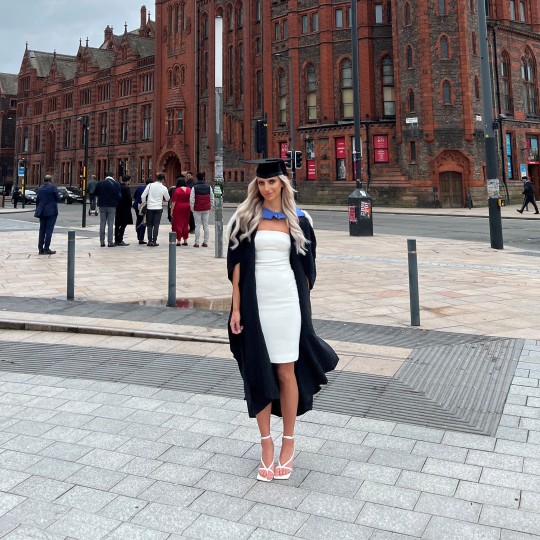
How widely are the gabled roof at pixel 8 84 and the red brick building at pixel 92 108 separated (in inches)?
354

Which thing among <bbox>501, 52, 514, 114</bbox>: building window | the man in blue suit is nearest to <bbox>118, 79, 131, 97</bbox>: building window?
<bbox>501, 52, 514, 114</bbox>: building window

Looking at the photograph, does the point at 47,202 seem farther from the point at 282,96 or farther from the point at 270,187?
the point at 282,96

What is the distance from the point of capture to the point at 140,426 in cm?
367

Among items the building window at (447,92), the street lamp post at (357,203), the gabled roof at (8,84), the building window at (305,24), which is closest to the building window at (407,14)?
the building window at (447,92)

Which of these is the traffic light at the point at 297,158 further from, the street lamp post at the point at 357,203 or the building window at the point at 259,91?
the building window at the point at 259,91

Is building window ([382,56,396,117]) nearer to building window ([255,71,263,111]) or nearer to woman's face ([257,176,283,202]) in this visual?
building window ([255,71,263,111])

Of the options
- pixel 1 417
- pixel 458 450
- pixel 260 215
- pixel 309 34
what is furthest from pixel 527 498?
pixel 309 34

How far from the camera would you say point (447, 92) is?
33281 mm

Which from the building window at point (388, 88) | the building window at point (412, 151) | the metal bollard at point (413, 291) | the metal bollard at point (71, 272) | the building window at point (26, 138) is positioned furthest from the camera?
the building window at point (26, 138)

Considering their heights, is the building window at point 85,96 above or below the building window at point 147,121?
above

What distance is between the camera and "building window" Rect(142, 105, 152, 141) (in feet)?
176

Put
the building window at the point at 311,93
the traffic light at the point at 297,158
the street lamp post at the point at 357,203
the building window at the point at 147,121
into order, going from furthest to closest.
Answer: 1. the building window at the point at 147,121
2. the building window at the point at 311,93
3. the traffic light at the point at 297,158
4. the street lamp post at the point at 357,203

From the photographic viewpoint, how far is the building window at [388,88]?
1453 inches

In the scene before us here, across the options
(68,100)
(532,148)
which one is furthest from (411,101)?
(68,100)
